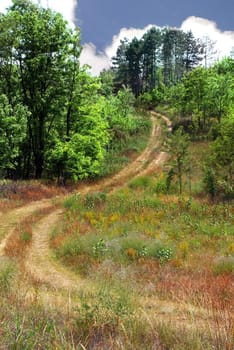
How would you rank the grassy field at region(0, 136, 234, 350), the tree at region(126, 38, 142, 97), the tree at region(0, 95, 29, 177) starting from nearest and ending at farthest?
1. the grassy field at region(0, 136, 234, 350)
2. the tree at region(0, 95, 29, 177)
3. the tree at region(126, 38, 142, 97)

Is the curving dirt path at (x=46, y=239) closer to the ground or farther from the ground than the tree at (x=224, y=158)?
closer to the ground

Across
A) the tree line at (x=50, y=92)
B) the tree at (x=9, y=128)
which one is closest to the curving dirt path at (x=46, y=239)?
the tree line at (x=50, y=92)

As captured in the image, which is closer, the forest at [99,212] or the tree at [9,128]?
the forest at [99,212]

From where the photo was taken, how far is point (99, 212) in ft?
65.4

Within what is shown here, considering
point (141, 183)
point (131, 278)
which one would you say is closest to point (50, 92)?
point (141, 183)

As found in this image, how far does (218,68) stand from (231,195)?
47.8m

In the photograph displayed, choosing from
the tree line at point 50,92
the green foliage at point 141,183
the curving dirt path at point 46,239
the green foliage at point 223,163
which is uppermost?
the tree line at point 50,92

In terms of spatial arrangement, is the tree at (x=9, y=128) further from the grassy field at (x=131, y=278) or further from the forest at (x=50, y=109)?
the grassy field at (x=131, y=278)

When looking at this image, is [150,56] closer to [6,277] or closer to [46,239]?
[46,239]

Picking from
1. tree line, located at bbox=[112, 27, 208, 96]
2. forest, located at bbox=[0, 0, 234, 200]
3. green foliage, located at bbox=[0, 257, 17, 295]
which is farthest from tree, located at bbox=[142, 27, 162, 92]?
green foliage, located at bbox=[0, 257, 17, 295]

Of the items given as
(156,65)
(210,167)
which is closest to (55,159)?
(210,167)

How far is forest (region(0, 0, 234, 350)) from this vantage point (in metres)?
5.10

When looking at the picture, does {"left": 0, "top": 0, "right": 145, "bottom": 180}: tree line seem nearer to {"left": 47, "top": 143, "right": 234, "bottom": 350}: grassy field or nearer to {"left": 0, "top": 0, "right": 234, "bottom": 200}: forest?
{"left": 0, "top": 0, "right": 234, "bottom": 200}: forest

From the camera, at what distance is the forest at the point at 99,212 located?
510cm
